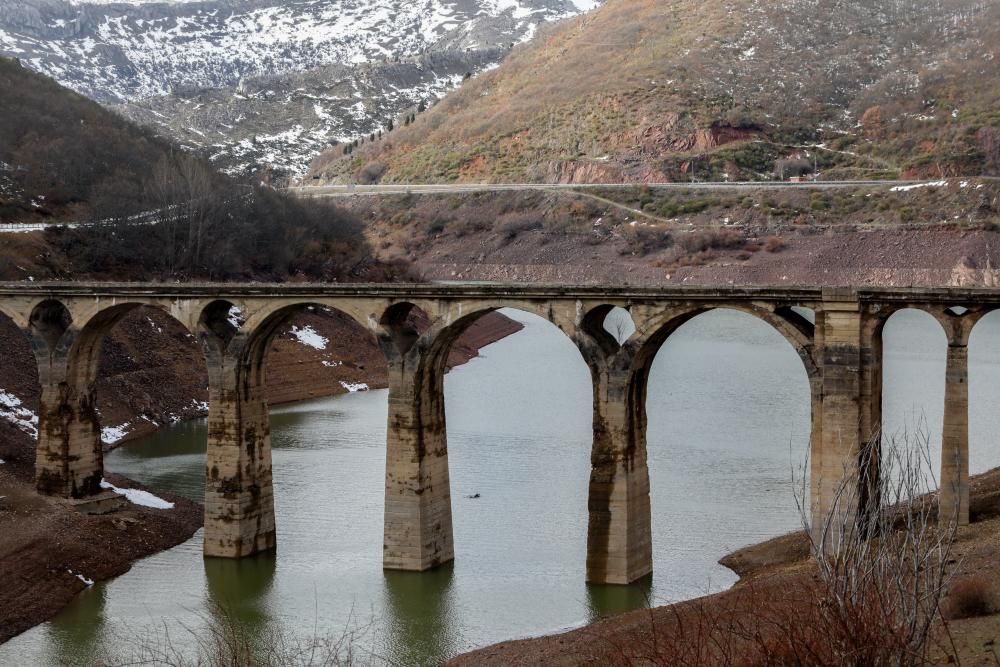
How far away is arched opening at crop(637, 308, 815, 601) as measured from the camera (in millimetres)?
32156

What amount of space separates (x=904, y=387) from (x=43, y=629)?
136 feet

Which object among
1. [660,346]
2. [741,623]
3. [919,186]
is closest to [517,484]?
[660,346]

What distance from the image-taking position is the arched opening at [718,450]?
3216cm

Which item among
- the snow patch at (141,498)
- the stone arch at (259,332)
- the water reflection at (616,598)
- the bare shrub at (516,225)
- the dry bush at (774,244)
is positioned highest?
the bare shrub at (516,225)

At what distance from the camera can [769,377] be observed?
6694 centimetres

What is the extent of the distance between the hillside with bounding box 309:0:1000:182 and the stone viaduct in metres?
89.5

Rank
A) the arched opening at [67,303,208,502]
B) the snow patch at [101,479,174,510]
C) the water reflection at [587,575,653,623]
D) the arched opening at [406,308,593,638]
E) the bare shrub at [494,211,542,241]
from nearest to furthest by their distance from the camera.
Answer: the water reflection at [587,575,653,623], the arched opening at [406,308,593,638], the snow patch at [101,479,174,510], the arched opening at [67,303,208,502], the bare shrub at [494,211,542,241]

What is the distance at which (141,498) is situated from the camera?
39281 millimetres

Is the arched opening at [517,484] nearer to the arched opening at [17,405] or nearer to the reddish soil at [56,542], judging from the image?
the reddish soil at [56,542]

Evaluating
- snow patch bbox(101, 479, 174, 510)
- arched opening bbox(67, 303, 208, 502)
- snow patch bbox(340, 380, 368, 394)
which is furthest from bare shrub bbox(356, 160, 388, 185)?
snow patch bbox(101, 479, 174, 510)

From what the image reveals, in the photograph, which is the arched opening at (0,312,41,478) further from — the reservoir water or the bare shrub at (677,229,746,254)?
the bare shrub at (677,229,746,254)

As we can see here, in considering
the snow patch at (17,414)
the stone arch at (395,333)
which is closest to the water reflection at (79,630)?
the stone arch at (395,333)

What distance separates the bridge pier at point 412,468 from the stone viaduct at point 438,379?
4 cm

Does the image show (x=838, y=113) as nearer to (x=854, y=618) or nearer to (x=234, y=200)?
(x=234, y=200)
